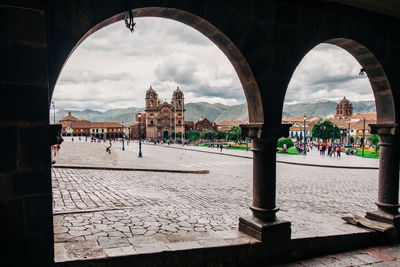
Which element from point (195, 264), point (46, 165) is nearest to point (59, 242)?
point (46, 165)

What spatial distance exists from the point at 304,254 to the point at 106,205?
15.7 ft

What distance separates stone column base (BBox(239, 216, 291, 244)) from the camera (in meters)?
3.74

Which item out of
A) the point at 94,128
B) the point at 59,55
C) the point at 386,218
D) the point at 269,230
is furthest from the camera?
the point at 94,128

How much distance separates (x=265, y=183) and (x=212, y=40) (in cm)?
220

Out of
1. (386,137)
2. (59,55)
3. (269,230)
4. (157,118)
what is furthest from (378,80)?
(157,118)

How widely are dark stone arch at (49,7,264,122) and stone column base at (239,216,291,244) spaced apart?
1478 millimetres

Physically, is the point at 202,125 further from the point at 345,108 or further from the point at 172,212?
the point at 172,212

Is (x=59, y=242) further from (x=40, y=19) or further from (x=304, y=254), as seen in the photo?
(x=304, y=254)

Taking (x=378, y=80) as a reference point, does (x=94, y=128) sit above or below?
below

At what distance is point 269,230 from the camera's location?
378 centimetres

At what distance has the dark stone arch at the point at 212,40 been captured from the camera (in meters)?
2.78

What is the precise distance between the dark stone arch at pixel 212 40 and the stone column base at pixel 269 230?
1.48 metres

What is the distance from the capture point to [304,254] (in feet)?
13.1

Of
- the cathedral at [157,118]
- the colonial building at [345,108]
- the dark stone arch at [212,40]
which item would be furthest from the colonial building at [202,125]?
the dark stone arch at [212,40]
